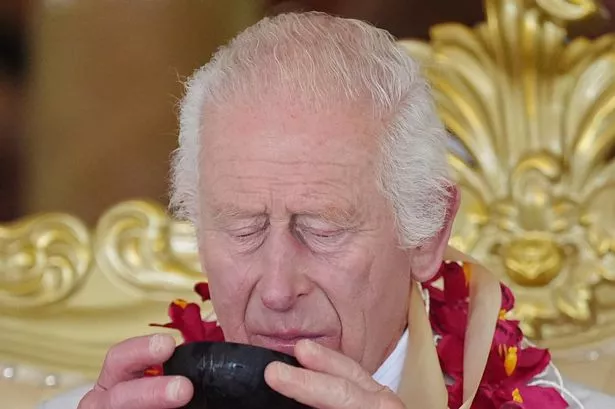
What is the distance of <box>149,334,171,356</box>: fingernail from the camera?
28.0 inches

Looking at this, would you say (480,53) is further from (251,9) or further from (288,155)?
(288,155)

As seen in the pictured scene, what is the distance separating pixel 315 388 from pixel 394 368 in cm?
33

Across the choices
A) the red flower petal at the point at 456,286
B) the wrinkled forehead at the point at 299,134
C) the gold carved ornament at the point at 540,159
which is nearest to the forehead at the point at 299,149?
the wrinkled forehead at the point at 299,134

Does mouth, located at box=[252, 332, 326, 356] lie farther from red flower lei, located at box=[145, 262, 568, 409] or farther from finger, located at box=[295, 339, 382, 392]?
red flower lei, located at box=[145, 262, 568, 409]

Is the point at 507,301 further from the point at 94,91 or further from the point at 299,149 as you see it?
the point at 94,91

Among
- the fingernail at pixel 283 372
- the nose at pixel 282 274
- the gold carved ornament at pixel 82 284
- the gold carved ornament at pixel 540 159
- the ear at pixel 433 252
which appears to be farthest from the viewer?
the gold carved ornament at pixel 82 284

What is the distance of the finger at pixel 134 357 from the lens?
715 mm

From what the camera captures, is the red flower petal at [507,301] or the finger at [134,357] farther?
the red flower petal at [507,301]

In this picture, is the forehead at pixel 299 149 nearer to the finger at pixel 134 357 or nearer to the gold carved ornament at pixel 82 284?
the finger at pixel 134 357

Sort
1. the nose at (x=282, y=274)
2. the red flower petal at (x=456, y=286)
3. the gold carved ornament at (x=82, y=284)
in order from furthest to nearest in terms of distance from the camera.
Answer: the gold carved ornament at (x=82, y=284) < the red flower petal at (x=456, y=286) < the nose at (x=282, y=274)

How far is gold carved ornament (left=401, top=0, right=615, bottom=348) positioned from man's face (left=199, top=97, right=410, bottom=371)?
564 millimetres

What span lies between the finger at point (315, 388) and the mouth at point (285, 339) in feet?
0.46

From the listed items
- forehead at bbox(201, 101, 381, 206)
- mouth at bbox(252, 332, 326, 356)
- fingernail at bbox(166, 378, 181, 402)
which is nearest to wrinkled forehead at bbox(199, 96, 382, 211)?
forehead at bbox(201, 101, 381, 206)

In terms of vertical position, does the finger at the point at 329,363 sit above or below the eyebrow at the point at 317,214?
below
